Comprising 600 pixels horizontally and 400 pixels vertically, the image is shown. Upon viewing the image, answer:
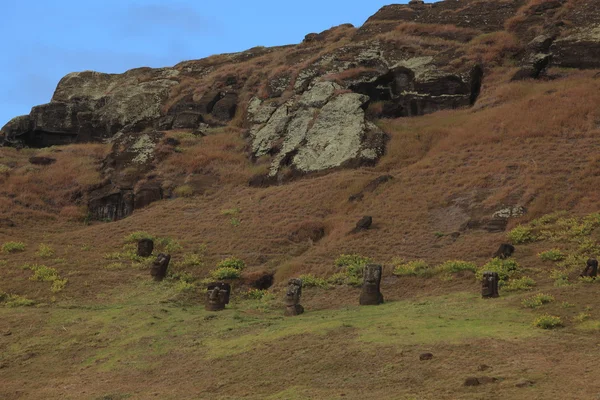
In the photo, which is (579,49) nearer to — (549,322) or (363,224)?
Answer: (363,224)

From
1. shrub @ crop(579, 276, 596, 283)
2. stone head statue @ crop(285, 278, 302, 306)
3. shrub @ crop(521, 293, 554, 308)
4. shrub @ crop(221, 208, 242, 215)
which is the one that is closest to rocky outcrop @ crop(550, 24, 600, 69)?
shrub @ crop(221, 208, 242, 215)

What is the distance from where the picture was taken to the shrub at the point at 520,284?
74.5 feet

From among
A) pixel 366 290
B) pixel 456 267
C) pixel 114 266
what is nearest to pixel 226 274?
pixel 114 266

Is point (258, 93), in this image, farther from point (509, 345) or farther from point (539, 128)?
point (509, 345)

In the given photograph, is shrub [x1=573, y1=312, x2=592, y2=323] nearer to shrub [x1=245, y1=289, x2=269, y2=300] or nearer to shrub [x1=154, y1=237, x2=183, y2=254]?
shrub [x1=245, y1=289, x2=269, y2=300]

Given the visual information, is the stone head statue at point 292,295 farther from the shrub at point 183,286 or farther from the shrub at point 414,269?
the shrub at point 183,286

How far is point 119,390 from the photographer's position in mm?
16234

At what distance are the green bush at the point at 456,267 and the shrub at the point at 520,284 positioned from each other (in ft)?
8.93

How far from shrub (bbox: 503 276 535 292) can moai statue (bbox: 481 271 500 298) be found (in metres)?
0.97

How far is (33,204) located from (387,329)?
106 ft

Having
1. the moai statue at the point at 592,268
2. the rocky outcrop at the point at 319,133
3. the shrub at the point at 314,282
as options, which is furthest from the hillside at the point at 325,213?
the moai statue at the point at 592,268

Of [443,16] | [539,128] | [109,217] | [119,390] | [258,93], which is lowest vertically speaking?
[119,390]

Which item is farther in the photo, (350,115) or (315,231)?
(350,115)

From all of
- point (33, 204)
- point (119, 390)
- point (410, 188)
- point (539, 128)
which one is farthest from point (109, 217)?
point (119, 390)
